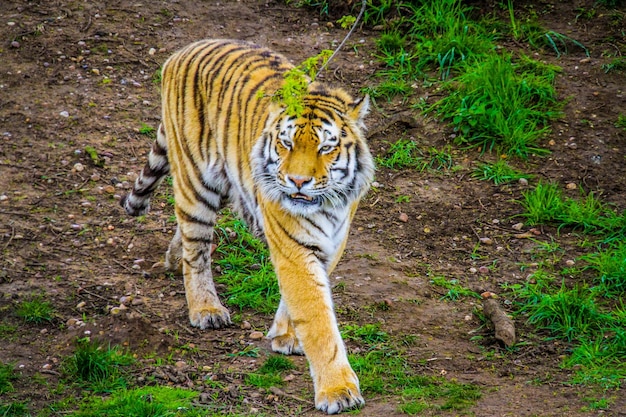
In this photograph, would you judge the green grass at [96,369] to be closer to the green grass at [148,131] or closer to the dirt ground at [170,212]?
the dirt ground at [170,212]

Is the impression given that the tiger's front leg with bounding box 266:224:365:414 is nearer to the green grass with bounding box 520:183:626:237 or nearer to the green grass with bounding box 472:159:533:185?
the green grass with bounding box 520:183:626:237

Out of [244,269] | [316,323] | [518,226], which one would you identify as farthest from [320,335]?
[518,226]

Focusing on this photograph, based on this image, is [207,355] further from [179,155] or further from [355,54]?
[355,54]

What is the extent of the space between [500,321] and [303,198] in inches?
64.6

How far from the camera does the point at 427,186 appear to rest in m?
7.18

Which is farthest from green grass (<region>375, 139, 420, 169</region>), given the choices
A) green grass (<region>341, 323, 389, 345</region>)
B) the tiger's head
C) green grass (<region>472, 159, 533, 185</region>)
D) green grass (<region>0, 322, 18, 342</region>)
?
green grass (<region>0, 322, 18, 342</region>)

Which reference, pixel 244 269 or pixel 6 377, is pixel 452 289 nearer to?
pixel 244 269

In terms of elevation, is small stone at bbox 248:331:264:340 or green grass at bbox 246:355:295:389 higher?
green grass at bbox 246:355:295:389

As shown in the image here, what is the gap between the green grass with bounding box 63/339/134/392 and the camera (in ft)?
15.5

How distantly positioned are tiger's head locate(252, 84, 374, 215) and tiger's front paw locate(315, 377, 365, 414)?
92cm

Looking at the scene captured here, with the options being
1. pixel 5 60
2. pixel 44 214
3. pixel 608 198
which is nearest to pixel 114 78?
pixel 5 60

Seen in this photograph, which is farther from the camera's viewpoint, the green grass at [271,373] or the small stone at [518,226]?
the small stone at [518,226]

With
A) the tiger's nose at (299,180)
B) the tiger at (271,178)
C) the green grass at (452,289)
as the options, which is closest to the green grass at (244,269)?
the tiger at (271,178)

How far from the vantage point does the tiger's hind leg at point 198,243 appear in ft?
18.6
